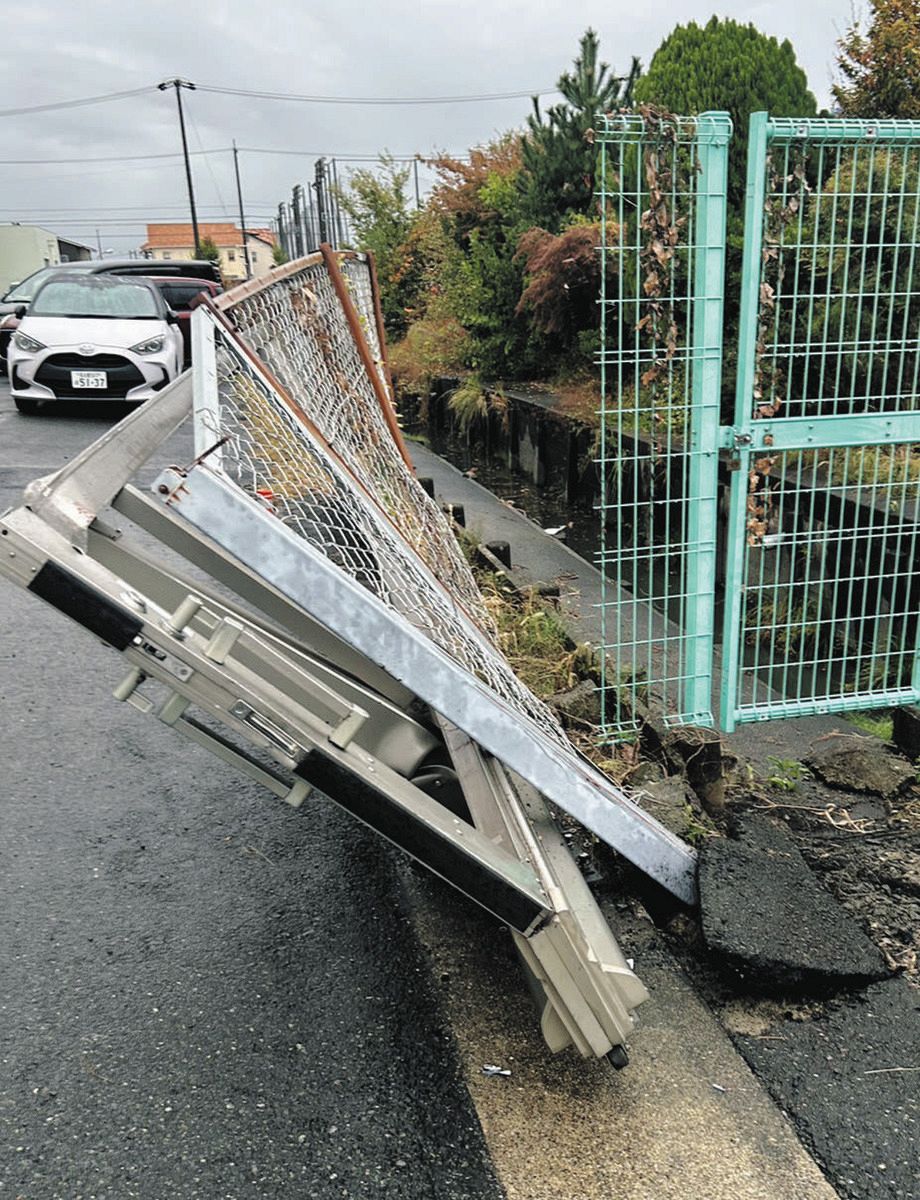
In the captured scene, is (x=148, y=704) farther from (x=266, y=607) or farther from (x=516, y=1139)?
(x=516, y=1139)

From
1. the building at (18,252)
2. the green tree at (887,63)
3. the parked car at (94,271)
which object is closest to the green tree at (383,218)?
the parked car at (94,271)

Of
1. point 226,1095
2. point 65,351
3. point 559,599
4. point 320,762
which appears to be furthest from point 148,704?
point 65,351

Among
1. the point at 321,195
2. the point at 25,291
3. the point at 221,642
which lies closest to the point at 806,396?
the point at 221,642

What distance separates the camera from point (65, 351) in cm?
1167

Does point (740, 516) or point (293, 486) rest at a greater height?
point (293, 486)

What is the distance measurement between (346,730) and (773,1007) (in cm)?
144

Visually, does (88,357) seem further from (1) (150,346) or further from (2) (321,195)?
(2) (321,195)

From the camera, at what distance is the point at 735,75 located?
308 inches

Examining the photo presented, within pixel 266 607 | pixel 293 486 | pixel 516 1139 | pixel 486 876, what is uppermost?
pixel 293 486

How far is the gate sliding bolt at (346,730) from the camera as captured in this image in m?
2.01

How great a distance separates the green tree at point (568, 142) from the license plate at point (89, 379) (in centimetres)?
551

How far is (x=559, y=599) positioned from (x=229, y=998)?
3.36m

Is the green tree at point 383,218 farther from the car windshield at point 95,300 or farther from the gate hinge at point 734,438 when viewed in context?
the gate hinge at point 734,438

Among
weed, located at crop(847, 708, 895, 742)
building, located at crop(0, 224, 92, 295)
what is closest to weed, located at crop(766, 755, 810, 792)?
weed, located at crop(847, 708, 895, 742)
